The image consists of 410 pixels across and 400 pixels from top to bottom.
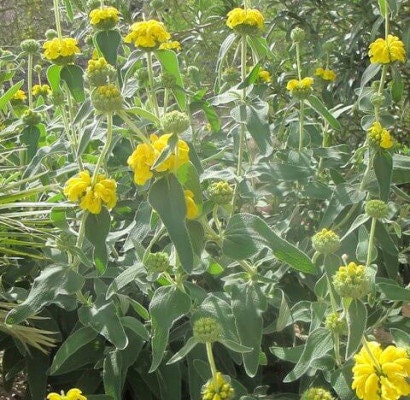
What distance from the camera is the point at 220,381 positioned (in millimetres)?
Result: 864

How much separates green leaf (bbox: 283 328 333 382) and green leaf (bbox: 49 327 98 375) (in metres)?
0.35

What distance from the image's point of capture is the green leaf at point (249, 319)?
A: 0.98m

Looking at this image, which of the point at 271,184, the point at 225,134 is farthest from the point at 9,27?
the point at 271,184

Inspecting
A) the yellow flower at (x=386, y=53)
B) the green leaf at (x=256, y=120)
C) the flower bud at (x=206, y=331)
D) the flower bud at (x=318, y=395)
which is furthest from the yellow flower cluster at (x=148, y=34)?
the flower bud at (x=318, y=395)

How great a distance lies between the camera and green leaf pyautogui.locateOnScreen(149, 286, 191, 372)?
37.5 inches

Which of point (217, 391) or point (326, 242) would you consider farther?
point (326, 242)

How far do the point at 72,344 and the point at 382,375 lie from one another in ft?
1.79

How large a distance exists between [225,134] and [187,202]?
27.4 inches

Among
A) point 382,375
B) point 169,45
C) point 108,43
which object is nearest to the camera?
point 382,375

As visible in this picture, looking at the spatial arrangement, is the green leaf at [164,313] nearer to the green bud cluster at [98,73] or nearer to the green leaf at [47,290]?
the green leaf at [47,290]

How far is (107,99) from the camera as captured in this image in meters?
0.86

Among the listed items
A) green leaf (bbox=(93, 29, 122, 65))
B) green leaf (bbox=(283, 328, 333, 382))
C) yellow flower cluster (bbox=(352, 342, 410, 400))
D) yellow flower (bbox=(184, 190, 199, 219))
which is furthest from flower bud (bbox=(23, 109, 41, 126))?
yellow flower cluster (bbox=(352, 342, 410, 400))

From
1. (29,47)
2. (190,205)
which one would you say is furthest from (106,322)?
(29,47)

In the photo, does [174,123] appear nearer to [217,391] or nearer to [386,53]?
[217,391]
